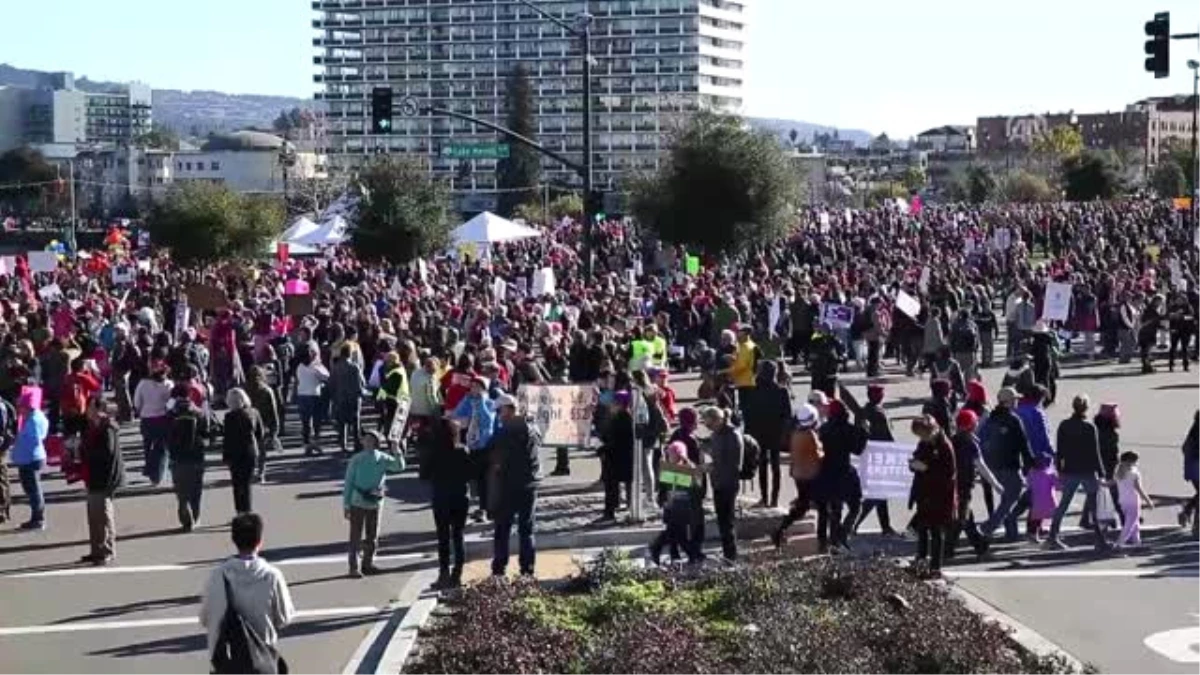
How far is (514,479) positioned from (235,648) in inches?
215

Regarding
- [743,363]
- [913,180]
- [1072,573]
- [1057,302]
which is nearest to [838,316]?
[1057,302]

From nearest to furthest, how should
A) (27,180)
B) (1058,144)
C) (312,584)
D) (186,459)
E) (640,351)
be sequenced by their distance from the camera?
(312,584), (186,459), (640,351), (1058,144), (27,180)

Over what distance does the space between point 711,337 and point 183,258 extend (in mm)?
25708

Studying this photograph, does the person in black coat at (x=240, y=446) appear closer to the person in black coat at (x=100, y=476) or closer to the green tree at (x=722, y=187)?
the person in black coat at (x=100, y=476)

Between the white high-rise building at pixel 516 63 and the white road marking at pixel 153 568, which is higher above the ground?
the white high-rise building at pixel 516 63

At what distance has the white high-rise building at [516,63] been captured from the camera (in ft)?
565

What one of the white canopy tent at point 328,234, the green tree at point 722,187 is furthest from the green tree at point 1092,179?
the white canopy tent at point 328,234

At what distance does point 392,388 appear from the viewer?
20547mm

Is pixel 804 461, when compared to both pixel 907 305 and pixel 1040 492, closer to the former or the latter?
pixel 1040 492

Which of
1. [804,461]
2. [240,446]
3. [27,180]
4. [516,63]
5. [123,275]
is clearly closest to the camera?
[804,461]

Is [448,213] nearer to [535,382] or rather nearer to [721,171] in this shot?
[721,171]

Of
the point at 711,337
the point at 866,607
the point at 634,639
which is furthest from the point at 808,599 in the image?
the point at 711,337

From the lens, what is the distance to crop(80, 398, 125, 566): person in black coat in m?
15.5

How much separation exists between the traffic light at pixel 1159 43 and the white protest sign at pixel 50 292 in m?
22.8
